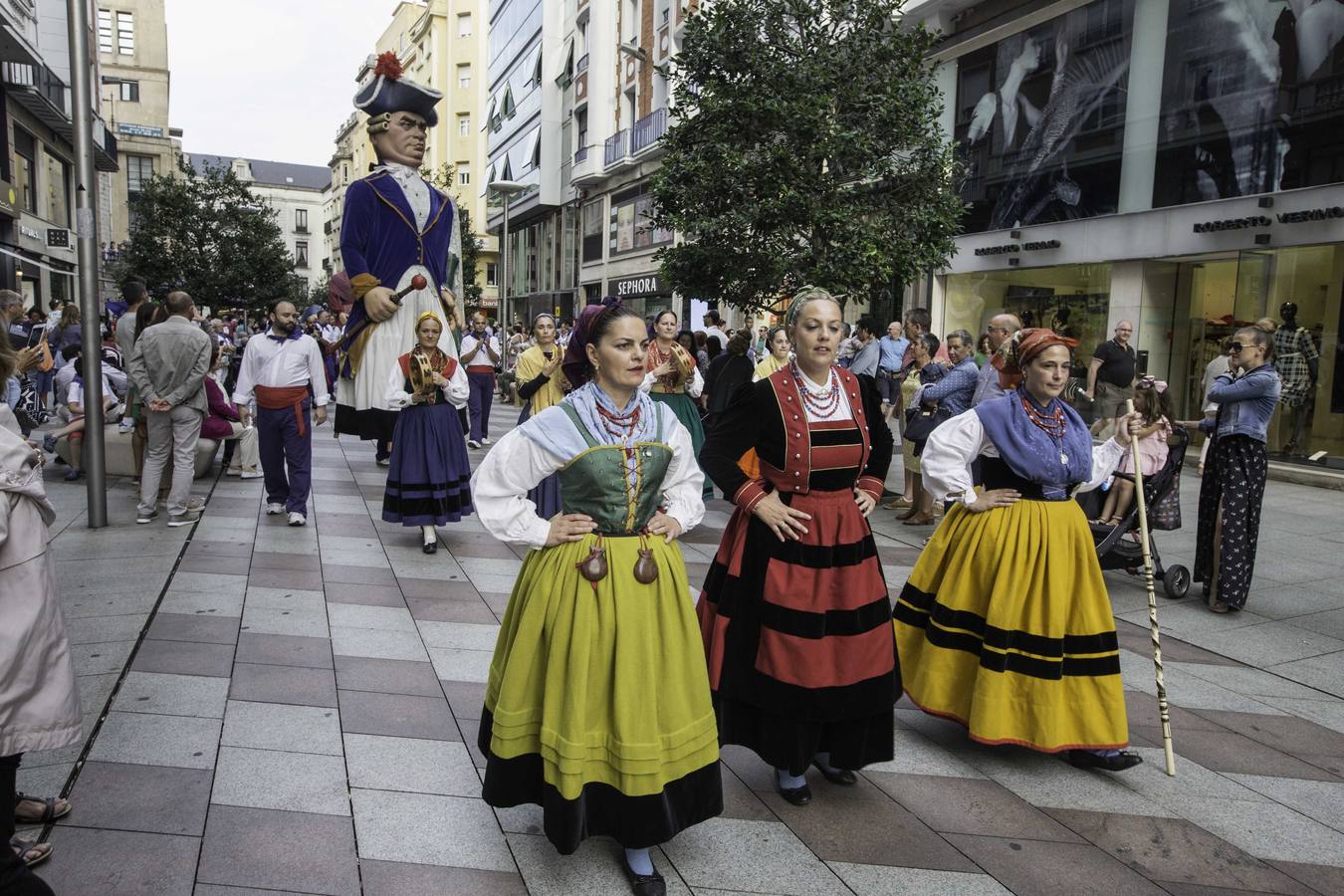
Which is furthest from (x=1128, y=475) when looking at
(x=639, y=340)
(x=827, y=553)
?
(x=639, y=340)

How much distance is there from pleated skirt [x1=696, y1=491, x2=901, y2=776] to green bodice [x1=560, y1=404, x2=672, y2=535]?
69cm

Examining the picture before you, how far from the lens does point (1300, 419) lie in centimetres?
1201

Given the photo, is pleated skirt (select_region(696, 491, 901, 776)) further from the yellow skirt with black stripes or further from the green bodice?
the green bodice

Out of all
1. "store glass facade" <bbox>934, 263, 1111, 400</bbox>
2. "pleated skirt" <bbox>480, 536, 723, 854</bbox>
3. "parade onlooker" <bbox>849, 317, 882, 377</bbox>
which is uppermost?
"store glass facade" <bbox>934, 263, 1111, 400</bbox>

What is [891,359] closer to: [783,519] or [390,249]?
[390,249]

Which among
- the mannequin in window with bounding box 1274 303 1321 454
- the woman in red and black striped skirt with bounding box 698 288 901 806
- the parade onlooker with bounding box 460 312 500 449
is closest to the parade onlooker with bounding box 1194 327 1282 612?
the woman in red and black striped skirt with bounding box 698 288 901 806

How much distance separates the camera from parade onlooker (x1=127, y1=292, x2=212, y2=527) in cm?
744

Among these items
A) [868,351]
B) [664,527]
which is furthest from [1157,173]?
[664,527]

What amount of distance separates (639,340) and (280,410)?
5.77 metres

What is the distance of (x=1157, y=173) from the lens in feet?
45.4

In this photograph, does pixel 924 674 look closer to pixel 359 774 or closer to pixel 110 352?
pixel 359 774

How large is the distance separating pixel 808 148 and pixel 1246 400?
6.37 metres

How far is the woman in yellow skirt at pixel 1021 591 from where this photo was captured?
3.72 metres

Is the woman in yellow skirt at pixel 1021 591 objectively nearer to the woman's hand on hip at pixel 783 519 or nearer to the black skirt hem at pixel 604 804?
the woman's hand on hip at pixel 783 519
